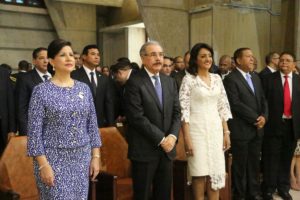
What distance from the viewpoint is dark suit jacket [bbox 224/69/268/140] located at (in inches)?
149

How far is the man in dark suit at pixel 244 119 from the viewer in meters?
3.81

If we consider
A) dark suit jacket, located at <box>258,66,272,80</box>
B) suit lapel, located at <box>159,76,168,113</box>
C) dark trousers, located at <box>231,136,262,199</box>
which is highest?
dark suit jacket, located at <box>258,66,272,80</box>

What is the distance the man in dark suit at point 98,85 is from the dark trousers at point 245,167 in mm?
1306

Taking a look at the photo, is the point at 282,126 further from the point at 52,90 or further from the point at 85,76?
the point at 52,90

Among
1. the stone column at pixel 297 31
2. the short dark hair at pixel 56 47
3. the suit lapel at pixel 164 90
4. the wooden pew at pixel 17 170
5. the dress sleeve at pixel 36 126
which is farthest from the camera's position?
the stone column at pixel 297 31

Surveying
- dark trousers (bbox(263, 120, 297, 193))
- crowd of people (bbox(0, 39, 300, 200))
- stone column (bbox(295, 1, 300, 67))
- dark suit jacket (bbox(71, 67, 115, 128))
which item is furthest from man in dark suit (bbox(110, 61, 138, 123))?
stone column (bbox(295, 1, 300, 67))

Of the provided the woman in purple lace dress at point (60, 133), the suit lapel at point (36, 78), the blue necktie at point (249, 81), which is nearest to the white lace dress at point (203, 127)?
the blue necktie at point (249, 81)

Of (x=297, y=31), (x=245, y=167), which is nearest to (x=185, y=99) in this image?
(x=245, y=167)

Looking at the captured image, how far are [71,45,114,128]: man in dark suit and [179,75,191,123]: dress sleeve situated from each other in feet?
3.82

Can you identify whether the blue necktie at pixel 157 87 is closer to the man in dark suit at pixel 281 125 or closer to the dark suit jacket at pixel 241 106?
the dark suit jacket at pixel 241 106

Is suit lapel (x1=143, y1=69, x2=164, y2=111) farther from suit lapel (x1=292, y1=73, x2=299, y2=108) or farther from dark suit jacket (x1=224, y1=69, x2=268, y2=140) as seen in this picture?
suit lapel (x1=292, y1=73, x2=299, y2=108)

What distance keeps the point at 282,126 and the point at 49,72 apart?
8.19ft

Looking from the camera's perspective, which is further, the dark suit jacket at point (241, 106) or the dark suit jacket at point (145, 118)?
the dark suit jacket at point (241, 106)

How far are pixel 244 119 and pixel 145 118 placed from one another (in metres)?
1.36
